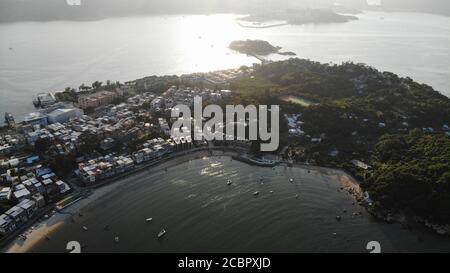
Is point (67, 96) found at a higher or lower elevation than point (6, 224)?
higher

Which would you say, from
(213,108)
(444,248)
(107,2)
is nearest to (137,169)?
(213,108)

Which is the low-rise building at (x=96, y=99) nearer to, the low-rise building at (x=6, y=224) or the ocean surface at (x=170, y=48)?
the ocean surface at (x=170, y=48)

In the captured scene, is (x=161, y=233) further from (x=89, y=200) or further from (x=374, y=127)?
(x=374, y=127)

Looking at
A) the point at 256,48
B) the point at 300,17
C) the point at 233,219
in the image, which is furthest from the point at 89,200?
the point at 300,17

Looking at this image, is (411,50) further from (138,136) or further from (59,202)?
(59,202)

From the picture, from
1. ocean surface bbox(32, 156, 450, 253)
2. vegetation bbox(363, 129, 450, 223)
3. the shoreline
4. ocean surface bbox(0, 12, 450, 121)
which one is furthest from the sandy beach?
ocean surface bbox(0, 12, 450, 121)

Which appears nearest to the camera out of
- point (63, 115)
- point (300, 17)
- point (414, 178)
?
point (414, 178)

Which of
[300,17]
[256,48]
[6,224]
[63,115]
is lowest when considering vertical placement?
[6,224]
